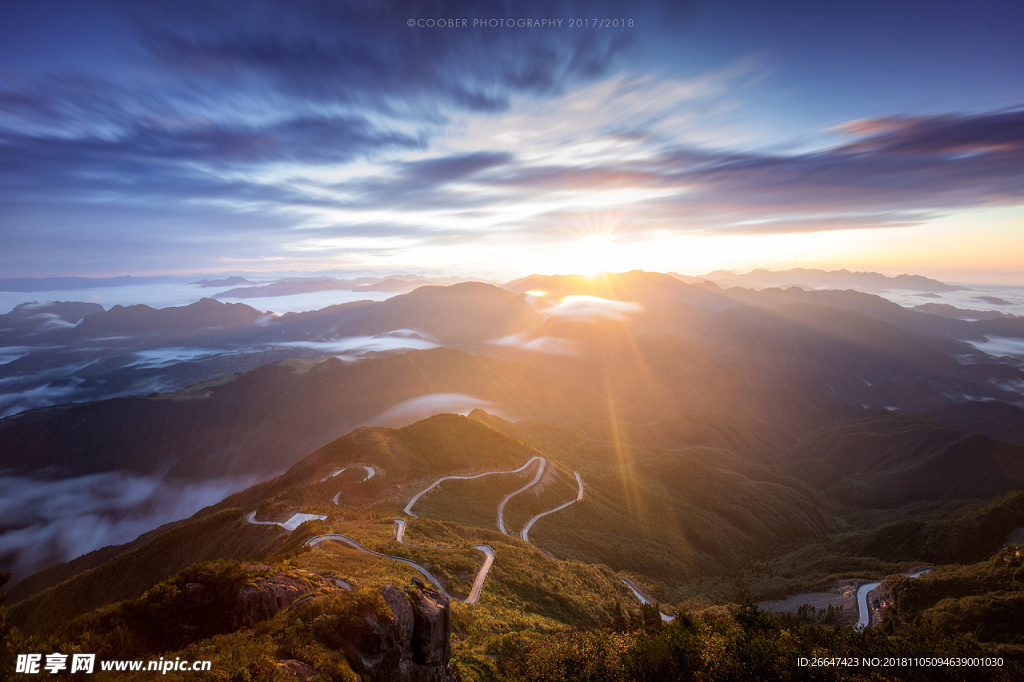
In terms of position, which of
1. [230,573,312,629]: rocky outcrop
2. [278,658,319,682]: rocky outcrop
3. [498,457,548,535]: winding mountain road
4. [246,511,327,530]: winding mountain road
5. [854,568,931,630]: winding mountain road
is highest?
[278,658,319,682]: rocky outcrop

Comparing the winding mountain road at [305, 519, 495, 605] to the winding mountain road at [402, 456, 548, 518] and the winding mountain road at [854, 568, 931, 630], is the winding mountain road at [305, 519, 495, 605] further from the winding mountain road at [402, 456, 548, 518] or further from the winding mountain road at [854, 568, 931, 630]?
the winding mountain road at [854, 568, 931, 630]

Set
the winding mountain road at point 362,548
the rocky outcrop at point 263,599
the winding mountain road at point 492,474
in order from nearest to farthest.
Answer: the rocky outcrop at point 263,599, the winding mountain road at point 362,548, the winding mountain road at point 492,474

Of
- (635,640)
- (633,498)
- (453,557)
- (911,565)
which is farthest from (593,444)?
(635,640)

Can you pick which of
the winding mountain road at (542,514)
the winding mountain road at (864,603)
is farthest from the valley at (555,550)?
the winding mountain road at (864,603)

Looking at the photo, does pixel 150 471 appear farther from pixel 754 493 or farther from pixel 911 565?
pixel 911 565

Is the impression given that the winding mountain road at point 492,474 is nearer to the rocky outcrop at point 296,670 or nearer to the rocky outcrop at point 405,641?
the rocky outcrop at point 405,641

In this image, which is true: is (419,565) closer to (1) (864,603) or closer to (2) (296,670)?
(2) (296,670)

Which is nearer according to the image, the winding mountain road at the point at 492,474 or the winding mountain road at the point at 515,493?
the winding mountain road at the point at 492,474

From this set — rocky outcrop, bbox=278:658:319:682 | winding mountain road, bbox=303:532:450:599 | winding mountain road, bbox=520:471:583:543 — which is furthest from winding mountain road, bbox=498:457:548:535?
rocky outcrop, bbox=278:658:319:682
